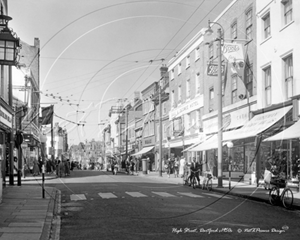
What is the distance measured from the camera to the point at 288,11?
21.6 metres

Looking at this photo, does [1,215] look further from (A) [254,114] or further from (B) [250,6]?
(B) [250,6]

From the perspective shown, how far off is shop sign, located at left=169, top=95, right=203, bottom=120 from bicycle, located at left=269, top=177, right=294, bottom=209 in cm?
2314

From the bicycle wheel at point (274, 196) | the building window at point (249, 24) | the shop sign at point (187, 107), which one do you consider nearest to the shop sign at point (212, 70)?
the building window at point (249, 24)

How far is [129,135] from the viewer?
77.1m

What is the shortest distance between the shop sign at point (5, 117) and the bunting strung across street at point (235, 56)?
42.7ft

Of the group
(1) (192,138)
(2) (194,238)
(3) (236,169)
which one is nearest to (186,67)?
(1) (192,138)

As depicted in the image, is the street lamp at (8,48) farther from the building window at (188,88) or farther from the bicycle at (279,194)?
the building window at (188,88)

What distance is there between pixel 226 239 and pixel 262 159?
18.1m

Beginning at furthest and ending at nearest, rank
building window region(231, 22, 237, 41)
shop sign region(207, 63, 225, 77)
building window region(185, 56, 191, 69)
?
building window region(185, 56, 191, 69)
shop sign region(207, 63, 225, 77)
building window region(231, 22, 237, 41)

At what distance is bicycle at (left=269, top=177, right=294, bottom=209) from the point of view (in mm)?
14352

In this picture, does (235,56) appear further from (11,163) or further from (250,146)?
(11,163)

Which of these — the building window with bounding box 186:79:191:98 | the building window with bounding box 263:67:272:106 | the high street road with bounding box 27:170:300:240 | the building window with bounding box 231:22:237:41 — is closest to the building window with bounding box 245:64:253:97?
the building window with bounding box 263:67:272:106

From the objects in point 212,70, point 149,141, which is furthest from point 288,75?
point 149,141

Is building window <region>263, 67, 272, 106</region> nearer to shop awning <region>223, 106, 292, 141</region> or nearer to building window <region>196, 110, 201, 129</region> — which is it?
shop awning <region>223, 106, 292, 141</region>
